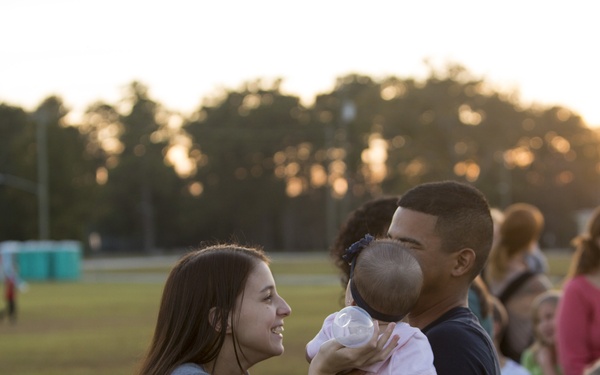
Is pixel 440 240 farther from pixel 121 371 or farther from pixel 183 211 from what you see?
pixel 183 211

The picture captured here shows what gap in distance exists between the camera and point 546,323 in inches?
276

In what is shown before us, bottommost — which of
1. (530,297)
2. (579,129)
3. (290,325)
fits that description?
(290,325)

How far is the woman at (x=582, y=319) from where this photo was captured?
6129 mm

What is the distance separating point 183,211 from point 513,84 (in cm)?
3494

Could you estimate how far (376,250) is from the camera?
2.81 m

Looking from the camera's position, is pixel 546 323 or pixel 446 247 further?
pixel 546 323

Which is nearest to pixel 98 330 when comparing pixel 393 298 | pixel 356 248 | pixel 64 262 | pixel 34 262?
pixel 356 248

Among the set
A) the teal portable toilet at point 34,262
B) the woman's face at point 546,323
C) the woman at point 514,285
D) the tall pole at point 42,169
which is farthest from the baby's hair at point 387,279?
the tall pole at point 42,169

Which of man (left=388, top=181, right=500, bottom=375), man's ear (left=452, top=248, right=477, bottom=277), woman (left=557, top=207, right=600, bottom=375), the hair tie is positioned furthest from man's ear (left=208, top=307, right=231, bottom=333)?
woman (left=557, top=207, right=600, bottom=375)

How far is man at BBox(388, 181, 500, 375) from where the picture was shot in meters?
3.13

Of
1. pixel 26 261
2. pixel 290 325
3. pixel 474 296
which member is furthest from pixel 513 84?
pixel 474 296

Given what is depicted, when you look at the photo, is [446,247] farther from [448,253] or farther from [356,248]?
[356,248]

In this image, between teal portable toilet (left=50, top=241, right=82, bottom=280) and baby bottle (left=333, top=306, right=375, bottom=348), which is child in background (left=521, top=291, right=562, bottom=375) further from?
teal portable toilet (left=50, top=241, right=82, bottom=280)

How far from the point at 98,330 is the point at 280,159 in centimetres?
8186
